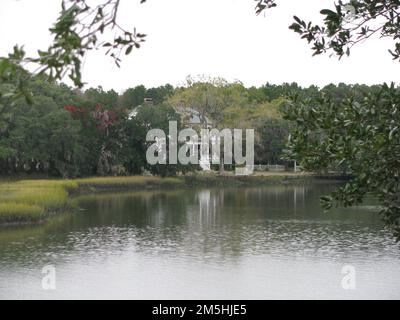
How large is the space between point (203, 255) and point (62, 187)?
22118 millimetres

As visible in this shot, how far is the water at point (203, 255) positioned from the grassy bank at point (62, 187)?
39.2 inches

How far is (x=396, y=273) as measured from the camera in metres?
16.0

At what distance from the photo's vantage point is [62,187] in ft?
129

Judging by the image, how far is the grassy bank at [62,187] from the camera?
84.6ft

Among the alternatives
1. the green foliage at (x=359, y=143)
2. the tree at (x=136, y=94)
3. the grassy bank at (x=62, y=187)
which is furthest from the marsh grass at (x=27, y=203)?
the tree at (x=136, y=94)

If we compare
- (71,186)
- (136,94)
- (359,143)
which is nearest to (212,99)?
(71,186)

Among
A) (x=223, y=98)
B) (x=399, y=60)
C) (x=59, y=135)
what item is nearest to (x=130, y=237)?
(x=399, y=60)

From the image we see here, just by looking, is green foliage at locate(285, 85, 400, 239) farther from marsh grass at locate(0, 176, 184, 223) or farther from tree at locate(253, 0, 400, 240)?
marsh grass at locate(0, 176, 184, 223)

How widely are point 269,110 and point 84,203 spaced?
31.4 meters

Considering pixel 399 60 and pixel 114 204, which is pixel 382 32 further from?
pixel 114 204

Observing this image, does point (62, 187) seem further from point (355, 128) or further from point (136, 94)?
point (136, 94)

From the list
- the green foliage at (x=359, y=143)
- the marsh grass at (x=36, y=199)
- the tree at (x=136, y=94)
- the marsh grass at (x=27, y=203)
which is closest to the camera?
the green foliage at (x=359, y=143)

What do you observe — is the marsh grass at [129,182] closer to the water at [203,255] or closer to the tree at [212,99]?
the tree at [212,99]

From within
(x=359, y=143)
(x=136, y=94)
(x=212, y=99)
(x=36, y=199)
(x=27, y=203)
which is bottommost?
(x=27, y=203)
